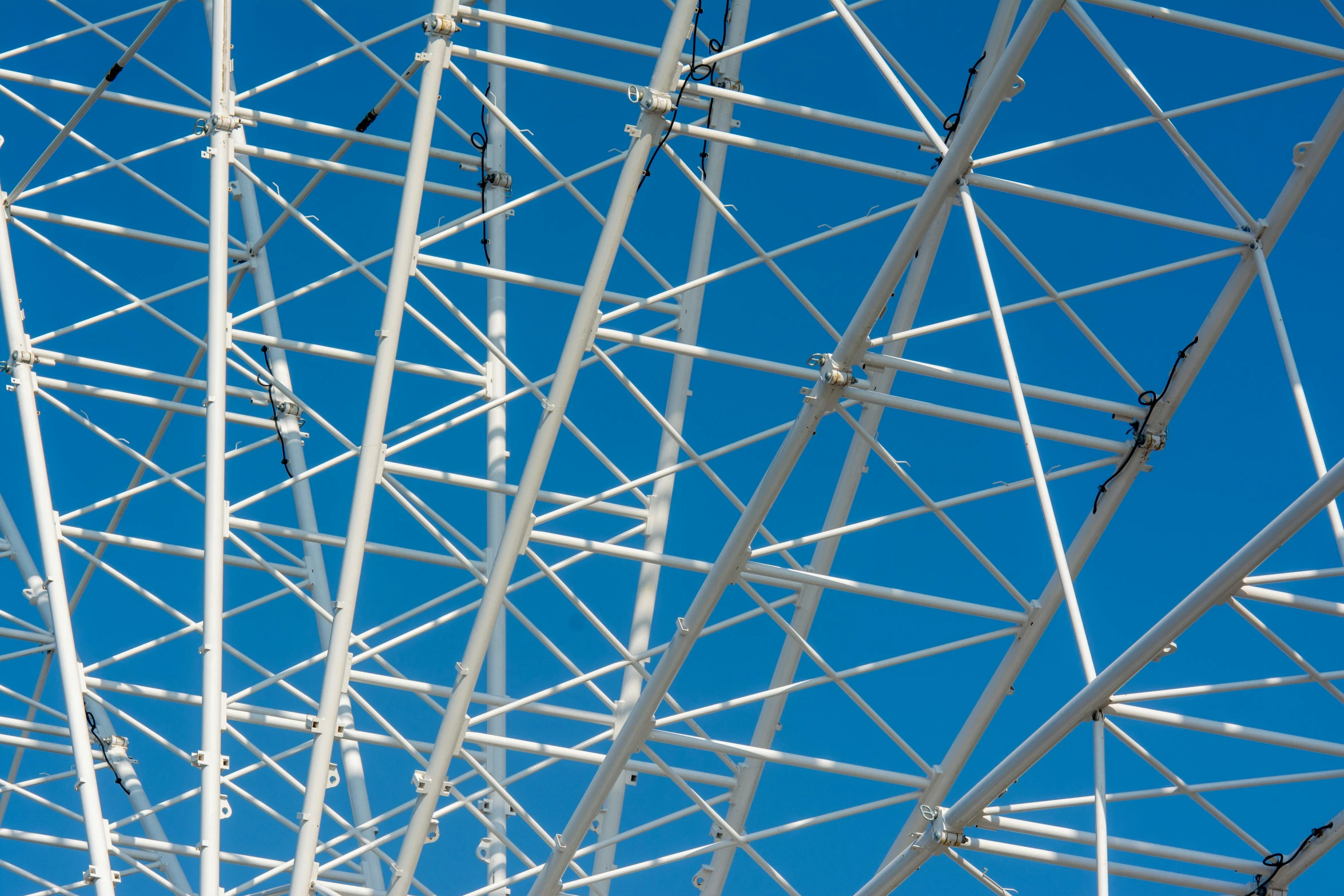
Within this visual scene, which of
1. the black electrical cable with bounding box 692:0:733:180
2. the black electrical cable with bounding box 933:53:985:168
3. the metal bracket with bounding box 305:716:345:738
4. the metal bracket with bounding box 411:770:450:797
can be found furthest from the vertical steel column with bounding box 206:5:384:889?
the black electrical cable with bounding box 933:53:985:168

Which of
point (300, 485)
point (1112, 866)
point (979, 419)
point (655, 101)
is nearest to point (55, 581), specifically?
point (300, 485)

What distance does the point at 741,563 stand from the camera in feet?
54.2

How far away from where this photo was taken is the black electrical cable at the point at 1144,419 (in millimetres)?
15875

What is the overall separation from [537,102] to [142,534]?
48.2ft

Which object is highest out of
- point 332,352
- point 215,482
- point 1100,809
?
point 332,352

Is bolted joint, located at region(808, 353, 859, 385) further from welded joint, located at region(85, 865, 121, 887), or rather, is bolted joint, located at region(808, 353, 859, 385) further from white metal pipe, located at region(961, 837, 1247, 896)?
welded joint, located at region(85, 865, 121, 887)

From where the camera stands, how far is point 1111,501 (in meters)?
16.5

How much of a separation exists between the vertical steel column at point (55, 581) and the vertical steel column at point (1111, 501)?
956 centimetres

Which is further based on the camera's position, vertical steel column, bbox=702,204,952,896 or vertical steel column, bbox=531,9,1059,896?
vertical steel column, bbox=702,204,952,896

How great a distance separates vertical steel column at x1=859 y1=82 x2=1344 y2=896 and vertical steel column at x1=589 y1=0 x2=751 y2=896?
4.56 meters

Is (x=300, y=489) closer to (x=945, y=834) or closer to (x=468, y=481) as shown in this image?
(x=468, y=481)

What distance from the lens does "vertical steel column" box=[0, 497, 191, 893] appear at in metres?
22.3

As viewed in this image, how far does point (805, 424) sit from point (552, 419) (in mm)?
2820

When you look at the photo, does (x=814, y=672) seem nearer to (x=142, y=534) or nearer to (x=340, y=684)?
(x=142, y=534)
